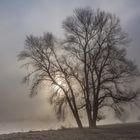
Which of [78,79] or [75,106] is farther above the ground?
[78,79]

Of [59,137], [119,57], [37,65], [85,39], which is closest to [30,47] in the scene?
[37,65]

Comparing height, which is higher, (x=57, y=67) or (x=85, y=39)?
(x=85, y=39)

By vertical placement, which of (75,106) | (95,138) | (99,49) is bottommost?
(95,138)

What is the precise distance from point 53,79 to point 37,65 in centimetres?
230

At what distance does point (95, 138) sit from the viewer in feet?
82.3

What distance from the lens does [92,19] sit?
129 feet

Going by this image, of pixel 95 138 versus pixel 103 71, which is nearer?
pixel 95 138

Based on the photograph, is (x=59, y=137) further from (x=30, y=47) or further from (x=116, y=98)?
(x=30, y=47)

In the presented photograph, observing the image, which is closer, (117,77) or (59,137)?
(59,137)

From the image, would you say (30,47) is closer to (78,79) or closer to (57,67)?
(57,67)

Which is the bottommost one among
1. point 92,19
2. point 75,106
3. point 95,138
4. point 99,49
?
point 95,138

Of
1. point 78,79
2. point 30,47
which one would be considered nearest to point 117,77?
point 78,79

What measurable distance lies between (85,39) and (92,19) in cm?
229

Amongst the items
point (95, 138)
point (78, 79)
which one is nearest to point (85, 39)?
point (78, 79)
